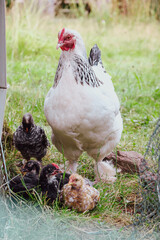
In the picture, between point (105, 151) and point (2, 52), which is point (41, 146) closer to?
point (105, 151)

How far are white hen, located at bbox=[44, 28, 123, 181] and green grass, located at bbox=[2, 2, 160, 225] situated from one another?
44 centimetres

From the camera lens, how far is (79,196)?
7.48 feet

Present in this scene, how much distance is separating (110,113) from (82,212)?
74cm

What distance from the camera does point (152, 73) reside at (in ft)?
21.3

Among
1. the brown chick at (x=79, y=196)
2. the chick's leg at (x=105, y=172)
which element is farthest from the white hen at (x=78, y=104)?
the brown chick at (x=79, y=196)

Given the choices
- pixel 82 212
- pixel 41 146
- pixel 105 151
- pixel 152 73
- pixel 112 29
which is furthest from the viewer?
pixel 112 29

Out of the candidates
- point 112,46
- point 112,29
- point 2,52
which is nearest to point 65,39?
point 2,52

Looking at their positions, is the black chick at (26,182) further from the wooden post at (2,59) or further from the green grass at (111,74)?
the wooden post at (2,59)

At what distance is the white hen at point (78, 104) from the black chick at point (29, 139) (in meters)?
0.38

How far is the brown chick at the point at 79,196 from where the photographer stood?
2.28 m

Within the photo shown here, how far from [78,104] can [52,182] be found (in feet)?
1.90

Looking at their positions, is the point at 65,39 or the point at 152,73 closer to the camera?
the point at 65,39

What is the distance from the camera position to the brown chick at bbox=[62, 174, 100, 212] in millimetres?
2275

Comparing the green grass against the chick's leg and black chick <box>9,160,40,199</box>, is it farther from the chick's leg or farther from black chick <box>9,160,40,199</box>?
black chick <box>9,160,40,199</box>
